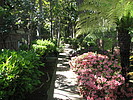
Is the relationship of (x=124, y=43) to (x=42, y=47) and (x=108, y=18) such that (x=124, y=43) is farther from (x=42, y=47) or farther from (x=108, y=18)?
(x=42, y=47)

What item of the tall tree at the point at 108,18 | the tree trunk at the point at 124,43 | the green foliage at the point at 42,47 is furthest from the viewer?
the green foliage at the point at 42,47

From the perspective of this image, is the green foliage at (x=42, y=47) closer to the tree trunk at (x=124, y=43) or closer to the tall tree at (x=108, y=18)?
the tall tree at (x=108, y=18)

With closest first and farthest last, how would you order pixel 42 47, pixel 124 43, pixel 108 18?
pixel 108 18 < pixel 124 43 < pixel 42 47

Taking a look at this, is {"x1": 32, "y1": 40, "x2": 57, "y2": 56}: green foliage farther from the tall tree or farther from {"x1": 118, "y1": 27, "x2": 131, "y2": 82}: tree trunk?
{"x1": 118, "y1": 27, "x2": 131, "y2": 82}: tree trunk

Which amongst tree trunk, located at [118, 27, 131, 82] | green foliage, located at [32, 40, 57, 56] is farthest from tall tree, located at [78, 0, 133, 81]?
green foliage, located at [32, 40, 57, 56]

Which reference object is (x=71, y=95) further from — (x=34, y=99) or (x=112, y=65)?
(x=112, y=65)

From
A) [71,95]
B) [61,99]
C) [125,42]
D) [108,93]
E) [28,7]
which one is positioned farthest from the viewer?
[28,7]

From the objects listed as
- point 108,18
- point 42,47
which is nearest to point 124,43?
point 108,18

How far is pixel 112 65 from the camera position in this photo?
15.4ft

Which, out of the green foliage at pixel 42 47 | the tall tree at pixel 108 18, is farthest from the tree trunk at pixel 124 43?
the green foliage at pixel 42 47

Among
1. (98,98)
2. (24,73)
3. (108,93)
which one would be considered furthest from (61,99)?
(24,73)

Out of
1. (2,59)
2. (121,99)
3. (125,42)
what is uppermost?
(125,42)

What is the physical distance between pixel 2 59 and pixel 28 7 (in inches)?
145

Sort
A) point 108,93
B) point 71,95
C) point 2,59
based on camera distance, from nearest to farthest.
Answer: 1. point 2,59
2. point 108,93
3. point 71,95
